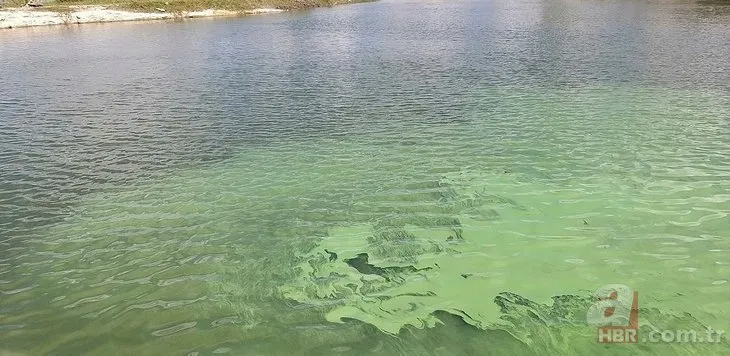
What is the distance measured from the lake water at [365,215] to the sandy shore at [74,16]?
6313 cm

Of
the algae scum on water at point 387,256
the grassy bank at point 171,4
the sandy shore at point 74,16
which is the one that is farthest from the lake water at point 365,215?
the grassy bank at point 171,4

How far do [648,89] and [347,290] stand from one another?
2494 centimetres

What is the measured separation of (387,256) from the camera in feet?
37.3

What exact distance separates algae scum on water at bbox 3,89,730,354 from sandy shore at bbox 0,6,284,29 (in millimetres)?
86259

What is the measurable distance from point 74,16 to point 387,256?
97.9m

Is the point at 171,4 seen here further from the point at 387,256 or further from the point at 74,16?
the point at 387,256

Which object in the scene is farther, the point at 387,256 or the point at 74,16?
the point at 74,16

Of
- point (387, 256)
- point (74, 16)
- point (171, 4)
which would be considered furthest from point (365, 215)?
point (171, 4)

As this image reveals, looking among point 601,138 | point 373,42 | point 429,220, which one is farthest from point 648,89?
point 373,42

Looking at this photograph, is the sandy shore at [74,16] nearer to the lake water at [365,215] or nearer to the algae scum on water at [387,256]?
the lake water at [365,215]

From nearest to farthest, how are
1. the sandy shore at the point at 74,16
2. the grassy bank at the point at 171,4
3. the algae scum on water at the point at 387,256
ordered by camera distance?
1. the algae scum on water at the point at 387,256
2. the sandy shore at the point at 74,16
3. the grassy bank at the point at 171,4

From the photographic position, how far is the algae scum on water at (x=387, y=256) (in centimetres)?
895

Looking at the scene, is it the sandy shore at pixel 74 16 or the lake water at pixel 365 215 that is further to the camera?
the sandy shore at pixel 74 16

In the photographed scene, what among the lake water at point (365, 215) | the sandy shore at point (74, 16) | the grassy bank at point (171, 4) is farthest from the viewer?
the grassy bank at point (171, 4)
